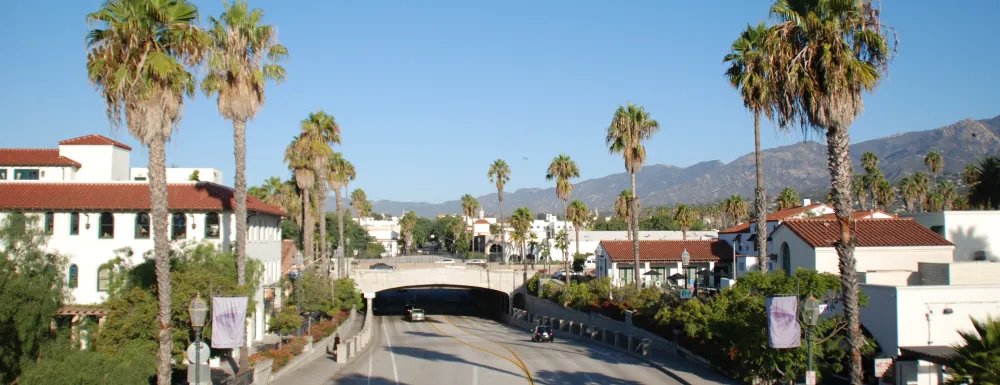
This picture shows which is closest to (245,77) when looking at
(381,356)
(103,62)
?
(103,62)

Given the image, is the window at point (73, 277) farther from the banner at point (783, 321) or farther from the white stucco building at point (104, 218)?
the banner at point (783, 321)

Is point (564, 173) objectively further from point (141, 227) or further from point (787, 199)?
point (141, 227)

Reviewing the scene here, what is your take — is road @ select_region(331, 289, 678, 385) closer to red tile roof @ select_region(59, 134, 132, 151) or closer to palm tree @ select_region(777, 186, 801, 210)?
red tile roof @ select_region(59, 134, 132, 151)

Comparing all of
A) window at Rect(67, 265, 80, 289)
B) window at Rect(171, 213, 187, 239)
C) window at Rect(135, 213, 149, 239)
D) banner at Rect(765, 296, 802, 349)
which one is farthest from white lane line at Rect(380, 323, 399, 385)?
banner at Rect(765, 296, 802, 349)

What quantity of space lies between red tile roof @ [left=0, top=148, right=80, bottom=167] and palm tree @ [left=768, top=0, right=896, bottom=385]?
130 feet

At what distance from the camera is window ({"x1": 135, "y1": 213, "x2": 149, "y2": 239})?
35812mm

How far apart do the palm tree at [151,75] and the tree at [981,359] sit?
20.0 metres

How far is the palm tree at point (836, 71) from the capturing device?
18.4 metres

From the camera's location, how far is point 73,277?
117ft

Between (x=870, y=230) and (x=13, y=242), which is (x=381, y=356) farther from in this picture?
(x=870, y=230)

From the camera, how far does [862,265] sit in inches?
1590

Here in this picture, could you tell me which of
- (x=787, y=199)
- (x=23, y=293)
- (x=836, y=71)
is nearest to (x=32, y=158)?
(x=23, y=293)

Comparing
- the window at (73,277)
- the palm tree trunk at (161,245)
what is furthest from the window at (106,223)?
the palm tree trunk at (161,245)

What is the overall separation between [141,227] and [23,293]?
12.5m
